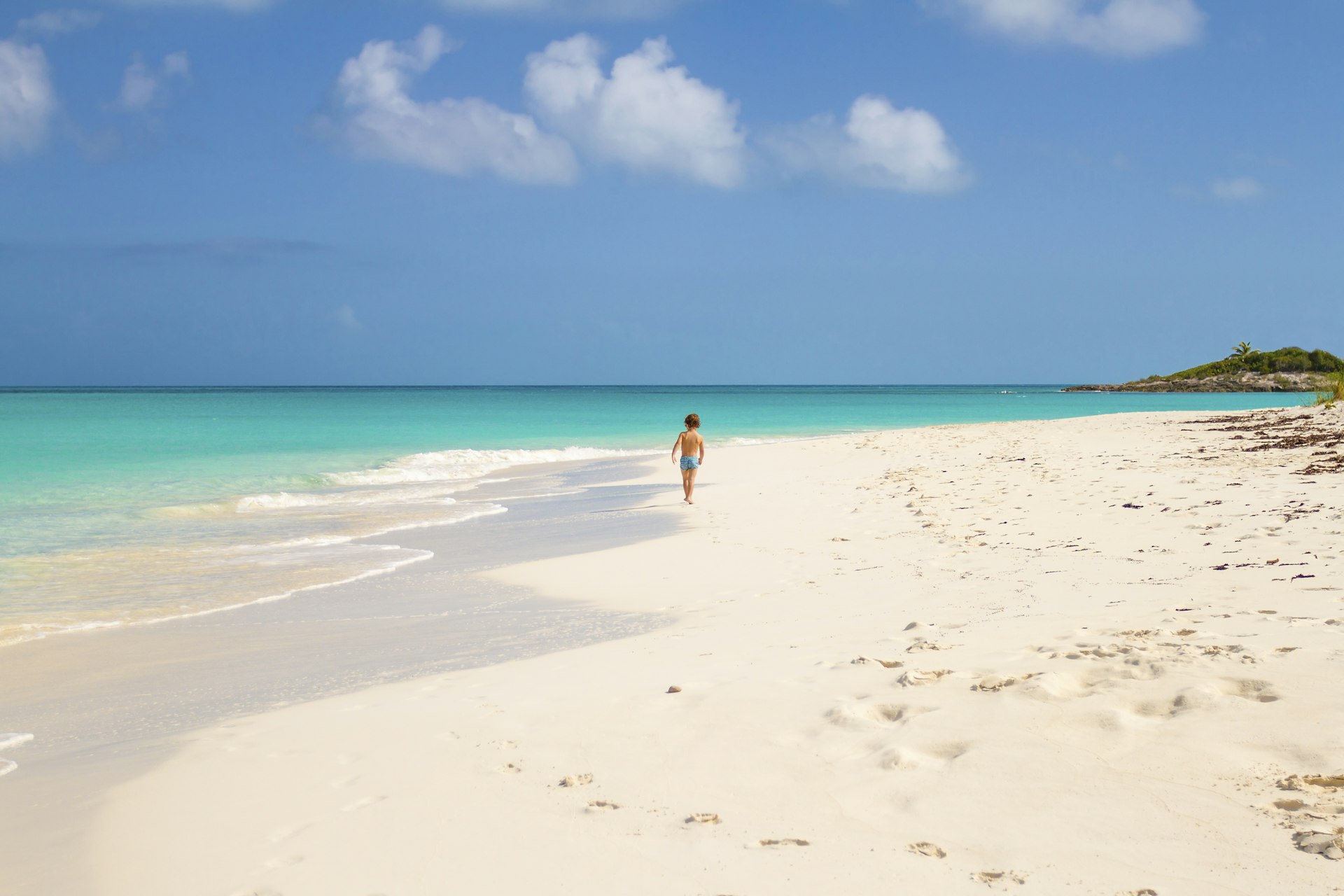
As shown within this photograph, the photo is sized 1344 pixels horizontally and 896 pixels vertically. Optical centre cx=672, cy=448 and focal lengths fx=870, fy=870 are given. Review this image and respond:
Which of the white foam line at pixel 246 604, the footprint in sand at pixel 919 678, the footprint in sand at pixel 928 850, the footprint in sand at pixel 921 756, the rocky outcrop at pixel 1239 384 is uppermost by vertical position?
the rocky outcrop at pixel 1239 384

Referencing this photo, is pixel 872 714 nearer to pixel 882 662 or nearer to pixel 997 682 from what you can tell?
pixel 997 682

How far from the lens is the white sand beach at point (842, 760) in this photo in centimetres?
298

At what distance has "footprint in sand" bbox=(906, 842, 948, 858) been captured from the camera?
9.74 ft

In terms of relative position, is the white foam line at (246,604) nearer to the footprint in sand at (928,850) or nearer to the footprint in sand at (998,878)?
the footprint in sand at (928,850)

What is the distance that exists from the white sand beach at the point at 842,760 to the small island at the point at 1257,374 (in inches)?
3586

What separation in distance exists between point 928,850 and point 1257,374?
107181 mm

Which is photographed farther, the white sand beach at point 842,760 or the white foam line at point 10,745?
the white foam line at point 10,745

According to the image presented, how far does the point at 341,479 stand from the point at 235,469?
4.30 m

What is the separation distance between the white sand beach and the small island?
91.1 m

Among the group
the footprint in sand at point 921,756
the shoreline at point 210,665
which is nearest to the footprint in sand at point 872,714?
the footprint in sand at point 921,756

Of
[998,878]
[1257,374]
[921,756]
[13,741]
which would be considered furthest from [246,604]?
[1257,374]

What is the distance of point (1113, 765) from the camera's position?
3477 millimetres

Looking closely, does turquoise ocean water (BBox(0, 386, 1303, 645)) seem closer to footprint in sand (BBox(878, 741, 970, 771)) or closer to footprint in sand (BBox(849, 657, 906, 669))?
footprint in sand (BBox(849, 657, 906, 669))

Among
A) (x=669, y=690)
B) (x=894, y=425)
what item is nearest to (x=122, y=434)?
(x=894, y=425)
